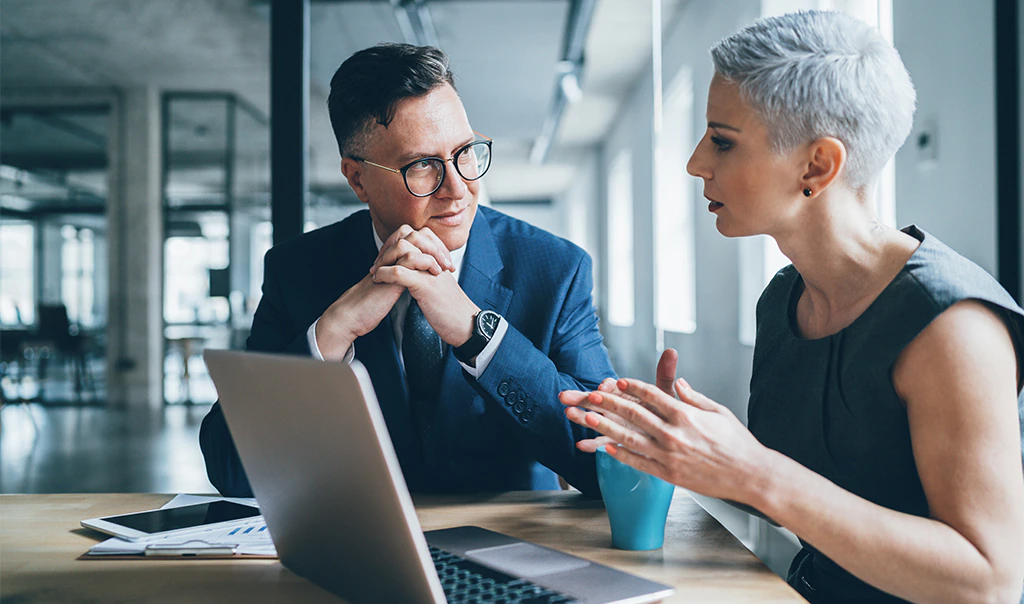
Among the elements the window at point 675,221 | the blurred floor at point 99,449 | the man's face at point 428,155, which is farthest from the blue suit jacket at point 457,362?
the window at point 675,221

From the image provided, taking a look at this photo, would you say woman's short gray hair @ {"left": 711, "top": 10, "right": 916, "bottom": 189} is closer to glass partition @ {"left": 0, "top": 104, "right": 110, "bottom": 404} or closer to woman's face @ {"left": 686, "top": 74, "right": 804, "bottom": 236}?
woman's face @ {"left": 686, "top": 74, "right": 804, "bottom": 236}

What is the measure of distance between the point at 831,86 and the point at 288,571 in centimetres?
95

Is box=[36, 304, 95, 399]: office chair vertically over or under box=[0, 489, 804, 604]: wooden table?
over

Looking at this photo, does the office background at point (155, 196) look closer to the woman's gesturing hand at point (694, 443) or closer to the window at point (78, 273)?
the window at point (78, 273)

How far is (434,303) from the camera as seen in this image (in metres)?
1.38

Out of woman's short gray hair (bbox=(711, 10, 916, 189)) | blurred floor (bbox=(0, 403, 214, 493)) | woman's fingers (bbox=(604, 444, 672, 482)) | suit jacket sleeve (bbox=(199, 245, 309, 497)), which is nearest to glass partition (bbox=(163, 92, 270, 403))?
blurred floor (bbox=(0, 403, 214, 493))

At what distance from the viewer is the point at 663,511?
3.31ft

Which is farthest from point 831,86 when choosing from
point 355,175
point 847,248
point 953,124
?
point 953,124

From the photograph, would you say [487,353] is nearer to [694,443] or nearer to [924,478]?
[694,443]

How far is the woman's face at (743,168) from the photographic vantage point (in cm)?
111

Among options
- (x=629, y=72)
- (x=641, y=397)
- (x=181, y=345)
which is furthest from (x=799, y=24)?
(x=629, y=72)

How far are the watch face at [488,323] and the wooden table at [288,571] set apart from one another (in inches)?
11.3

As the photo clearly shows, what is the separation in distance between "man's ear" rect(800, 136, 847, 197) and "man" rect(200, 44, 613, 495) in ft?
1.83

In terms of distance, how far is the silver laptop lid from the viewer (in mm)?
663
